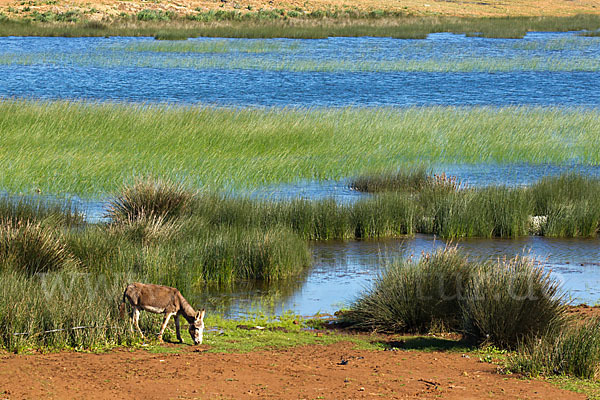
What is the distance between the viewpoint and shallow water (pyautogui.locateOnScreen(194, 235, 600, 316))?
35.5ft

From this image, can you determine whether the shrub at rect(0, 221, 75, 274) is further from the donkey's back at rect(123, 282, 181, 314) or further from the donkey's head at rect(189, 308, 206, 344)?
the donkey's head at rect(189, 308, 206, 344)

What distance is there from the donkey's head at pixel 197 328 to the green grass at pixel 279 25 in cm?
5517

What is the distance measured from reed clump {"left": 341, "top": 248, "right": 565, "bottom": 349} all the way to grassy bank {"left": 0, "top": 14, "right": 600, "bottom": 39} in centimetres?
5347

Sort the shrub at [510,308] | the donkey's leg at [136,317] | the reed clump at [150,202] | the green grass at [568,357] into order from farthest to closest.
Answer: the reed clump at [150,202] < the shrub at [510,308] < the donkey's leg at [136,317] < the green grass at [568,357]

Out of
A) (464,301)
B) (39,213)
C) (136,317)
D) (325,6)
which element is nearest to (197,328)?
(136,317)

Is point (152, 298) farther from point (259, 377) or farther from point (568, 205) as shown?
point (568, 205)

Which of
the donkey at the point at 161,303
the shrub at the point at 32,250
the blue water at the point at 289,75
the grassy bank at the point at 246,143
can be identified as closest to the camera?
the donkey at the point at 161,303

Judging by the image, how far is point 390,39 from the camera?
67.1 metres

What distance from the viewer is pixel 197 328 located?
8.14 m

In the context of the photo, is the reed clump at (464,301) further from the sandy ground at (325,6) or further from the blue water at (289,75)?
the sandy ground at (325,6)

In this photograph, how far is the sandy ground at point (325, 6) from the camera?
8181 cm

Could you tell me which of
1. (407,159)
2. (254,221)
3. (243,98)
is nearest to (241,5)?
(243,98)

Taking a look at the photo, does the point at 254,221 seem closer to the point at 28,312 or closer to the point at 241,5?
the point at 28,312

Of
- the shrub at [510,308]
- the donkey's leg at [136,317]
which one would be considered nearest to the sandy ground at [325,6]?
the donkey's leg at [136,317]
